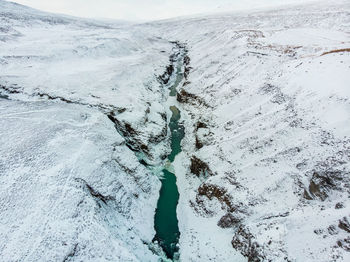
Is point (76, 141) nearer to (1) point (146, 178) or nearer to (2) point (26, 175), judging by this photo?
(2) point (26, 175)

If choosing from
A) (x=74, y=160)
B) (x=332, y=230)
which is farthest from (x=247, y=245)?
(x=74, y=160)

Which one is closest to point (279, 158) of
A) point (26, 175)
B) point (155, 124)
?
point (155, 124)

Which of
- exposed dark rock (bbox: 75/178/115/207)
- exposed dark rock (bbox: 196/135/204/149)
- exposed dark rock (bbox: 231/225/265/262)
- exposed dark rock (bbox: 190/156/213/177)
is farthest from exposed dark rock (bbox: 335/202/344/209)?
exposed dark rock (bbox: 75/178/115/207)

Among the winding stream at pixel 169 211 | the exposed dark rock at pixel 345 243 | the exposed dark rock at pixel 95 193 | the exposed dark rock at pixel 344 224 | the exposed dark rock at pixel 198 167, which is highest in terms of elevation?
the exposed dark rock at pixel 344 224

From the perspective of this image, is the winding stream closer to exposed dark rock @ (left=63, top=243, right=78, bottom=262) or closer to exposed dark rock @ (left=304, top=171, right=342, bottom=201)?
exposed dark rock @ (left=63, top=243, right=78, bottom=262)

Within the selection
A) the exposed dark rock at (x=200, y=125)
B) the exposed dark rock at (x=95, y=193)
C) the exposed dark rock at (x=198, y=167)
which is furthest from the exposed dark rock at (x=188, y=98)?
the exposed dark rock at (x=95, y=193)

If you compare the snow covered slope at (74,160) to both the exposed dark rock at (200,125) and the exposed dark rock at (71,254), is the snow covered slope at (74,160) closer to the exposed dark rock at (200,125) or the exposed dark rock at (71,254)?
the exposed dark rock at (71,254)
